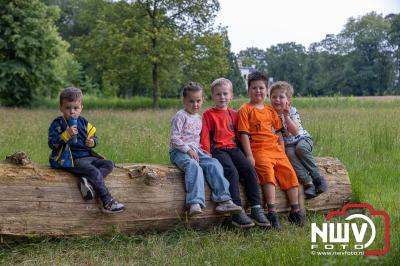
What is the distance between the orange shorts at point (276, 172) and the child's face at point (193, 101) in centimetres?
92

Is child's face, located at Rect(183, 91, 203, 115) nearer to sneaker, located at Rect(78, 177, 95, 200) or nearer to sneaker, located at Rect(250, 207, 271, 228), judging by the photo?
sneaker, located at Rect(250, 207, 271, 228)

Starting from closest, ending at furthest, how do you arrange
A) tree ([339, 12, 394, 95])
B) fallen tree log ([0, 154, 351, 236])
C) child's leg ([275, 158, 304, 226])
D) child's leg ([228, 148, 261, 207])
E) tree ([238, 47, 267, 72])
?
fallen tree log ([0, 154, 351, 236])
child's leg ([228, 148, 261, 207])
child's leg ([275, 158, 304, 226])
tree ([339, 12, 394, 95])
tree ([238, 47, 267, 72])

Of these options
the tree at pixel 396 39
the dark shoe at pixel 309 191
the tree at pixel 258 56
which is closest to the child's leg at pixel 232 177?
Result: the dark shoe at pixel 309 191

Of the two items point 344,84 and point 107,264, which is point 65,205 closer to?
point 107,264

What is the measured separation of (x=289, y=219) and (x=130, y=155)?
368cm

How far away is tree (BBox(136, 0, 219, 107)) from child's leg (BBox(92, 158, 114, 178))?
23.4 metres

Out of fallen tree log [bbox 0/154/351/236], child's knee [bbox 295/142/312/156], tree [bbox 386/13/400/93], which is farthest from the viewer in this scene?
tree [bbox 386/13/400/93]

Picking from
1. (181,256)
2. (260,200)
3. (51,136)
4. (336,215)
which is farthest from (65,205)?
(336,215)

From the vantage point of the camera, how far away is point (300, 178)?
18.9ft

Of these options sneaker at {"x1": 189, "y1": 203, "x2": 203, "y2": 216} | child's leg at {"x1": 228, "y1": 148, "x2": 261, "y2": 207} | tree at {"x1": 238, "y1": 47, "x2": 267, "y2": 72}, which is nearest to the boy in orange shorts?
child's leg at {"x1": 228, "y1": 148, "x2": 261, "y2": 207}

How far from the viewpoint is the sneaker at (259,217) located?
203 inches

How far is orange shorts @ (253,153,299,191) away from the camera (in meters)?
5.43

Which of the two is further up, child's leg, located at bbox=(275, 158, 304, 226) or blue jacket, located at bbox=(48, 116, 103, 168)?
blue jacket, located at bbox=(48, 116, 103, 168)

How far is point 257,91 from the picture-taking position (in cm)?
566
